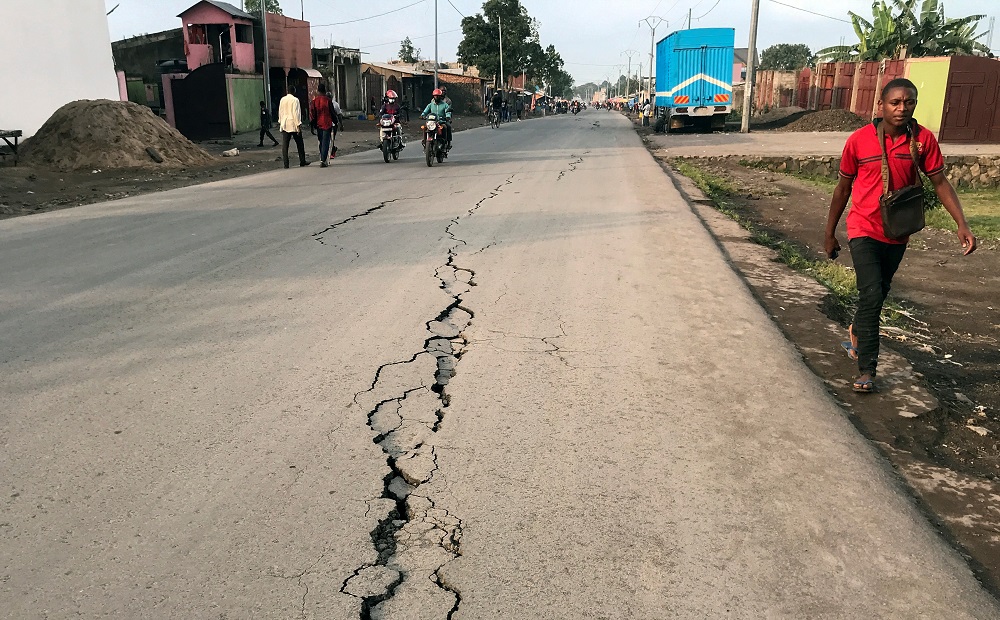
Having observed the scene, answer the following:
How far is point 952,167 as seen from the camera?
57.0 ft

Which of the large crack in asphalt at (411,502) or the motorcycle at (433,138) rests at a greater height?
the motorcycle at (433,138)

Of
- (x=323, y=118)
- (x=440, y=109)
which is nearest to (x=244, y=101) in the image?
(x=323, y=118)

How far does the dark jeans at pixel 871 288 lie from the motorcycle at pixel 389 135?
45.6 ft

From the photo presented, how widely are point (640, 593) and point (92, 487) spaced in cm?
201

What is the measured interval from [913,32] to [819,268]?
107ft

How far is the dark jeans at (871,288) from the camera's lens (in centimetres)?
412

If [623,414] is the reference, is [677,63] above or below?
above

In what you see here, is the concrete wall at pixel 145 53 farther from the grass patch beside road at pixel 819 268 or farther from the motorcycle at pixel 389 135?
the grass patch beside road at pixel 819 268

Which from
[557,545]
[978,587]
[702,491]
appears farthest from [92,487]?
[978,587]

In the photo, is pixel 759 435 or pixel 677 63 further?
pixel 677 63

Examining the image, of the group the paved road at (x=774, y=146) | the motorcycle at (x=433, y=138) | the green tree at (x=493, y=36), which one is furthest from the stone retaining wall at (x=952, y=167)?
the green tree at (x=493, y=36)

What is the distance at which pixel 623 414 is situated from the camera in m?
3.63

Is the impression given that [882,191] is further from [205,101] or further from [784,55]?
[784,55]

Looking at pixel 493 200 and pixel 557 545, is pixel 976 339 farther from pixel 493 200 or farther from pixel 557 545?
pixel 493 200
